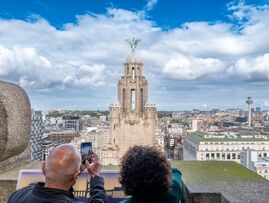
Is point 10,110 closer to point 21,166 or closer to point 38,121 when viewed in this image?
point 21,166

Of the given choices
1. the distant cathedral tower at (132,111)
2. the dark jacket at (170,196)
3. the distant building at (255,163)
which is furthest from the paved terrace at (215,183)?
the distant building at (255,163)

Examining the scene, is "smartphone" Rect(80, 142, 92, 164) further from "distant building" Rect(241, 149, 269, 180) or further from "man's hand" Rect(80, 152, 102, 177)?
"distant building" Rect(241, 149, 269, 180)

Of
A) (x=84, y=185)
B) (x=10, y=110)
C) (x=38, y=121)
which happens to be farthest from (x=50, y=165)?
(x=38, y=121)

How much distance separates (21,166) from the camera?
4.89m

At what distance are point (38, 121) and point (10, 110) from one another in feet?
237

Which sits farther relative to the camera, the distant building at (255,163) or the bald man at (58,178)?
the distant building at (255,163)

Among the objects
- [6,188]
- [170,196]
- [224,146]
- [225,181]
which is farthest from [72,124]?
[170,196]

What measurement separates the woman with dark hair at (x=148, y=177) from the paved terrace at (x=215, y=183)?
4.66 feet

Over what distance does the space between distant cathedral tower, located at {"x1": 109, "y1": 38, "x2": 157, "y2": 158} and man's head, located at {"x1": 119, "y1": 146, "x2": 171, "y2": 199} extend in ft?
109

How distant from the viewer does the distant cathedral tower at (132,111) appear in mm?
36000

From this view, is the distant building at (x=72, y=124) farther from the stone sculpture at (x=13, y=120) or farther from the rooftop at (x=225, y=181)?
the stone sculpture at (x=13, y=120)

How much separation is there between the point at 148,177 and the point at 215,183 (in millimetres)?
2147

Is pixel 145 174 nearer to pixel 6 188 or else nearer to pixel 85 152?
pixel 85 152

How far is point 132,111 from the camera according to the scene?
→ 3703 centimetres
